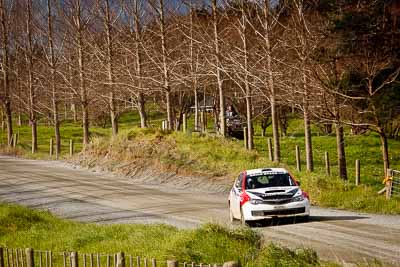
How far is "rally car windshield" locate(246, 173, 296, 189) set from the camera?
62.6 feet

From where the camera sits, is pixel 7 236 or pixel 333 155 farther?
pixel 333 155

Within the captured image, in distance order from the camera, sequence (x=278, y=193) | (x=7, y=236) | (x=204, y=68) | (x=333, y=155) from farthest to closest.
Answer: (x=333, y=155) → (x=204, y=68) → (x=278, y=193) → (x=7, y=236)

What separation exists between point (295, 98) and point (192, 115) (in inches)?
2157

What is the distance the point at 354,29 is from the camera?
2462 cm

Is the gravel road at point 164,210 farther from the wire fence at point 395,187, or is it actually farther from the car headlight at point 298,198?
the wire fence at point 395,187

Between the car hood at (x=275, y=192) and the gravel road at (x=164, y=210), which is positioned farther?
the car hood at (x=275, y=192)

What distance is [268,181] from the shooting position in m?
19.3

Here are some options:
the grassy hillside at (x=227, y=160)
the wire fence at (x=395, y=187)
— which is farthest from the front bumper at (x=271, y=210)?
the wire fence at (x=395, y=187)

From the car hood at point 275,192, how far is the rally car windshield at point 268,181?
404 mm

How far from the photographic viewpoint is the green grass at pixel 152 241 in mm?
10797

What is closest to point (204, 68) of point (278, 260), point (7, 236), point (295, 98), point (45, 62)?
point (295, 98)

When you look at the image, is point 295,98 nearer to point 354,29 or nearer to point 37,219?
point 354,29

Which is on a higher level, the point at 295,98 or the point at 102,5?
the point at 102,5

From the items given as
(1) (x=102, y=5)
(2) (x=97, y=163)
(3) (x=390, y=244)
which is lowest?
(3) (x=390, y=244)
